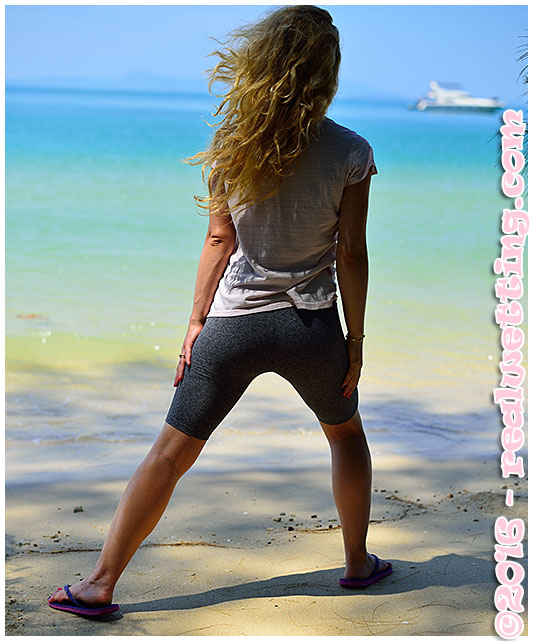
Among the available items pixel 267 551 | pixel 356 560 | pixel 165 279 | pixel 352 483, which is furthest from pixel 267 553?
pixel 165 279

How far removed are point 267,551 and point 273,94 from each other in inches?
62.5

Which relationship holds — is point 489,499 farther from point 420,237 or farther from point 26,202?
point 26,202

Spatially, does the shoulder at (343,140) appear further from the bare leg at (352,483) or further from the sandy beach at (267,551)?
the sandy beach at (267,551)

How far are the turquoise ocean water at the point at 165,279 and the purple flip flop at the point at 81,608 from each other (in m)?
1.53

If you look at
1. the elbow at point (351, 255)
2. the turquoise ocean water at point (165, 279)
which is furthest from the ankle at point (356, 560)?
the turquoise ocean water at point (165, 279)

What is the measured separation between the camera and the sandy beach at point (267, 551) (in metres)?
2.47

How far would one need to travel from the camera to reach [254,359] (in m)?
2.37

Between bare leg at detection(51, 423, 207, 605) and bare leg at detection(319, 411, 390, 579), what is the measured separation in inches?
17.8

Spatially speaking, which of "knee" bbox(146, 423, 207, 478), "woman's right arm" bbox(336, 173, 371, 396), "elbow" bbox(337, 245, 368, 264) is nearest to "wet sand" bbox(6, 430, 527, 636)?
"knee" bbox(146, 423, 207, 478)

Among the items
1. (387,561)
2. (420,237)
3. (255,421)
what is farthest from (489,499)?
(420,237)

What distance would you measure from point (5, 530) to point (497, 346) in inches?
180

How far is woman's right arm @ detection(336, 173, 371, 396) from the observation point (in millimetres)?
2348

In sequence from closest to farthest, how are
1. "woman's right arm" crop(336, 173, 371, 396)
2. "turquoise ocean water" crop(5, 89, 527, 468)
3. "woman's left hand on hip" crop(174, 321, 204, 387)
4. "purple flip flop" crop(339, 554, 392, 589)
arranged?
"woman's right arm" crop(336, 173, 371, 396), "woman's left hand on hip" crop(174, 321, 204, 387), "purple flip flop" crop(339, 554, 392, 589), "turquoise ocean water" crop(5, 89, 527, 468)

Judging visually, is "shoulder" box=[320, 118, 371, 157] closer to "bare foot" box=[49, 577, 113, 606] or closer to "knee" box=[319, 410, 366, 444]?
"knee" box=[319, 410, 366, 444]
